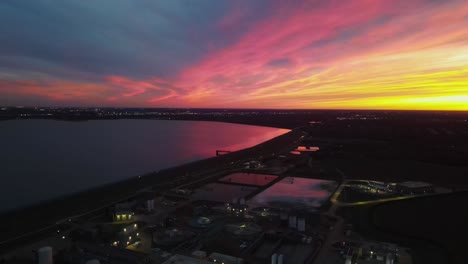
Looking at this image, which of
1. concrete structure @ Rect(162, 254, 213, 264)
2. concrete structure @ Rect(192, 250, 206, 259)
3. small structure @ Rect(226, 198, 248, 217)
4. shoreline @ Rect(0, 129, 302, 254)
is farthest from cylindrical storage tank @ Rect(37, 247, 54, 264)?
small structure @ Rect(226, 198, 248, 217)

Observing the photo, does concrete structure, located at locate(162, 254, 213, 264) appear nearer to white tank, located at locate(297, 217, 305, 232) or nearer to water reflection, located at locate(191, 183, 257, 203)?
white tank, located at locate(297, 217, 305, 232)

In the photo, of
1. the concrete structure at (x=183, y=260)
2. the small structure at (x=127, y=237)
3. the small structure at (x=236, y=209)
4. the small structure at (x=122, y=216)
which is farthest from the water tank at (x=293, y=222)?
the small structure at (x=122, y=216)

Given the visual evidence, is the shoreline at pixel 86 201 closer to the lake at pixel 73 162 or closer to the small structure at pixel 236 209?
the lake at pixel 73 162

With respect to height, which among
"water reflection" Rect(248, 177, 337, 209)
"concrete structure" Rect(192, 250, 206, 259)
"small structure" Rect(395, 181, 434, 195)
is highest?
"concrete structure" Rect(192, 250, 206, 259)

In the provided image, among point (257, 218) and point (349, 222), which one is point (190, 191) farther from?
point (349, 222)

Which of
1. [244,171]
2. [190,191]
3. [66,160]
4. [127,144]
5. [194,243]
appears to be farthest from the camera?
[127,144]

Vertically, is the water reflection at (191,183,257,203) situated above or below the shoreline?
below

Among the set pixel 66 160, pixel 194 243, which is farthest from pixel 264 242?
pixel 66 160

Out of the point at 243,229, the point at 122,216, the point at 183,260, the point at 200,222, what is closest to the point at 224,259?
the point at 183,260
